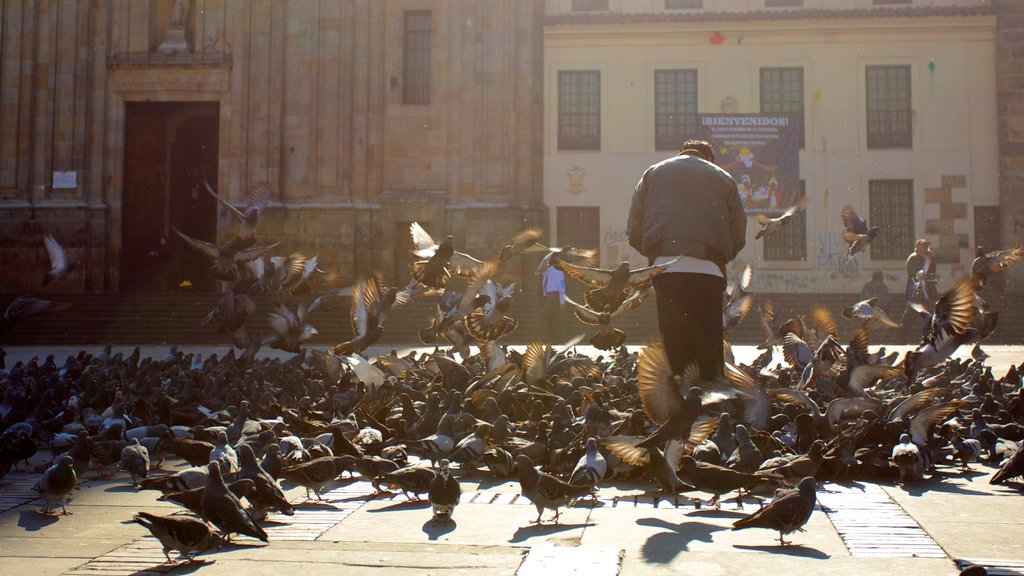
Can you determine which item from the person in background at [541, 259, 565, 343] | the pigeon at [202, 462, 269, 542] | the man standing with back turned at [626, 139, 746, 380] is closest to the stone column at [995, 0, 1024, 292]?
the person in background at [541, 259, 565, 343]

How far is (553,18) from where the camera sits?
32438mm

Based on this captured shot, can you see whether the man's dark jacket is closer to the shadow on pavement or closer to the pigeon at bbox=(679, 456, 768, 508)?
the pigeon at bbox=(679, 456, 768, 508)

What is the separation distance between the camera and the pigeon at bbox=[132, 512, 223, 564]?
4.88 m

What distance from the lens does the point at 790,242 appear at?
106 feet

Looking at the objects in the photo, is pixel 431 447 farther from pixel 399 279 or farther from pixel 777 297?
pixel 399 279

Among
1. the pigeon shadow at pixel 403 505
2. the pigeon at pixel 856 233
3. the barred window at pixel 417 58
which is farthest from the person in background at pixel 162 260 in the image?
the pigeon shadow at pixel 403 505

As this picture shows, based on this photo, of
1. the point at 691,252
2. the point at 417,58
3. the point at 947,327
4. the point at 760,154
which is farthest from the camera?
the point at 417,58

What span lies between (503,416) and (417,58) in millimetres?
25769

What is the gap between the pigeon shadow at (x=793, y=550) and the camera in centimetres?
501

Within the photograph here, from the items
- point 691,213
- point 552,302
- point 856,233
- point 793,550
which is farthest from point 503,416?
point 552,302

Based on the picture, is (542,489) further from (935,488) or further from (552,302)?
(552,302)

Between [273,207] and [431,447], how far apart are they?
25225 millimetres

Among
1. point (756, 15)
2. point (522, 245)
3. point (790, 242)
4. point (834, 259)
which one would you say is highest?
point (756, 15)

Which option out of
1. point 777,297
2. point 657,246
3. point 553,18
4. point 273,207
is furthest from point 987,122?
point 657,246
